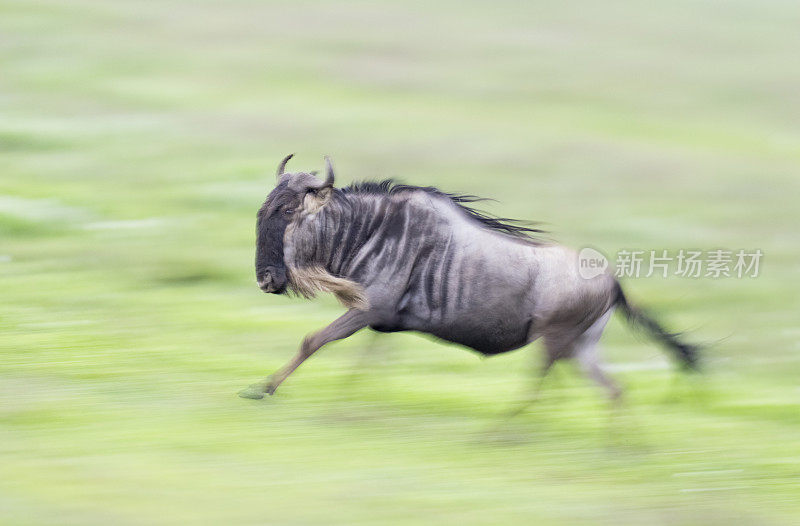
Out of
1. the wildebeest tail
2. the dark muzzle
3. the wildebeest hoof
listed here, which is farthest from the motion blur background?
the dark muzzle

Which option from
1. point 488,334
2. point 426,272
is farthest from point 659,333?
point 426,272

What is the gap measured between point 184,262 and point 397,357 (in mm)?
4037

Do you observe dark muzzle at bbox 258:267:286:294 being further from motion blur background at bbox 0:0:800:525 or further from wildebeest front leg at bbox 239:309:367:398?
motion blur background at bbox 0:0:800:525

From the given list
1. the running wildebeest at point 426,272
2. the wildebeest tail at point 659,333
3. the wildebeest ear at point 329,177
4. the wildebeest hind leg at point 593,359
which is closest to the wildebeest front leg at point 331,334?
the running wildebeest at point 426,272

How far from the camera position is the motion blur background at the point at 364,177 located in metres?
7.71

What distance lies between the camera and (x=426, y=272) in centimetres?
838

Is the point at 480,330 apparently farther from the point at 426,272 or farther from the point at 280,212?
the point at 280,212

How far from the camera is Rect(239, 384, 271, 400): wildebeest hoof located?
28.9 ft

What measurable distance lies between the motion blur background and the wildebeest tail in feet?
1.97

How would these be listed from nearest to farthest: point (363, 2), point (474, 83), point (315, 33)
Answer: point (474, 83) < point (315, 33) < point (363, 2)

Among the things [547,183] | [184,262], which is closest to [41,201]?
[184,262]

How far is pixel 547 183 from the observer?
18422mm

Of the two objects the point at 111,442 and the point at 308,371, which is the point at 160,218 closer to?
the point at 308,371

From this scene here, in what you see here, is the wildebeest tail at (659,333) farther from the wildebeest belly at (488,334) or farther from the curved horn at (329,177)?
the curved horn at (329,177)
